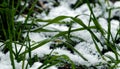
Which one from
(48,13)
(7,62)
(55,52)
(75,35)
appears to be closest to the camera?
(7,62)

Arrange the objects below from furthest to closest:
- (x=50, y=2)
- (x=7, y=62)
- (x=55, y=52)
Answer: (x=50, y=2) → (x=55, y=52) → (x=7, y=62)

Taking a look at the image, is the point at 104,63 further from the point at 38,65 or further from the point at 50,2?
the point at 50,2

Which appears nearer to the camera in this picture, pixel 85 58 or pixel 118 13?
pixel 85 58

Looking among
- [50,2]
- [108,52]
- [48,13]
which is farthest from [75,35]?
[50,2]

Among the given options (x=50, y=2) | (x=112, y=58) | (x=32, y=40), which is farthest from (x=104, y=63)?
(x=50, y=2)

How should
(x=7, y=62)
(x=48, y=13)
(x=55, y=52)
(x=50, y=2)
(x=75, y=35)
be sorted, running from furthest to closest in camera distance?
(x=50, y=2), (x=48, y=13), (x=75, y=35), (x=55, y=52), (x=7, y=62)

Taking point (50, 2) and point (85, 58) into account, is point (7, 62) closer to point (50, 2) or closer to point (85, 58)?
point (85, 58)

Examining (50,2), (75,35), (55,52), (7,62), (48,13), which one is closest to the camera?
(7,62)

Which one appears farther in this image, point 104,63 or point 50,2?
point 50,2

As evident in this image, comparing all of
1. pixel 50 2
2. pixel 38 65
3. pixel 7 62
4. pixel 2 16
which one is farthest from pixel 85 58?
pixel 50 2
